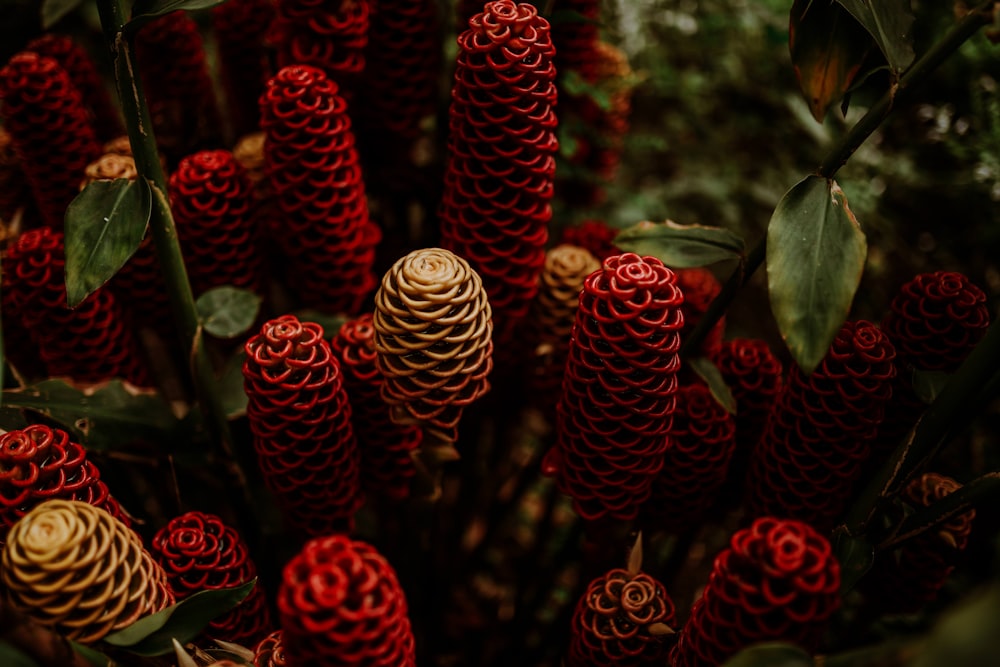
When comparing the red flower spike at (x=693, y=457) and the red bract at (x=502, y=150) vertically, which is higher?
the red bract at (x=502, y=150)

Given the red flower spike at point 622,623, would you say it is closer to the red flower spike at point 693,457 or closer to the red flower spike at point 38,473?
the red flower spike at point 693,457

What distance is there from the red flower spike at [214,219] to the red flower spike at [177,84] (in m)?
0.22

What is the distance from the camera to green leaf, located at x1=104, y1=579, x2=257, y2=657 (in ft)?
1.88

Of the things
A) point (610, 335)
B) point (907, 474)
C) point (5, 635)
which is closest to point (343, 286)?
point (610, 335)

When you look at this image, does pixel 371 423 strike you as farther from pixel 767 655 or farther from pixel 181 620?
pixel 767 655

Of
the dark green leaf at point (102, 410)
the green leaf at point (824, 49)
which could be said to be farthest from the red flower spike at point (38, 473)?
the green leaf at point (824, 49)

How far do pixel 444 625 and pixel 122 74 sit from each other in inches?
33.7

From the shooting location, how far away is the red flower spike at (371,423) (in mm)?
743

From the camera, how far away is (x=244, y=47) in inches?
38.5

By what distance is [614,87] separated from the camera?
4.00 ft

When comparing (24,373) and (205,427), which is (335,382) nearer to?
(205,427)

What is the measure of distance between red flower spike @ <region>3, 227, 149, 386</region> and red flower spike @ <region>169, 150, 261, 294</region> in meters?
0.11

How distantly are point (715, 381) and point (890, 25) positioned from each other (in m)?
0.38

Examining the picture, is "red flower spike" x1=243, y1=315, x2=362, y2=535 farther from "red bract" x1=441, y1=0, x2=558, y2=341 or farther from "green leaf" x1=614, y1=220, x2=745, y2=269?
"green leaf" x1=614, y1=220, x2=745, y2=269
